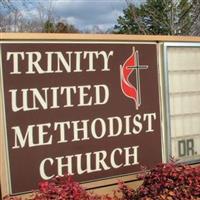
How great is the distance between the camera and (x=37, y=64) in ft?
20.6

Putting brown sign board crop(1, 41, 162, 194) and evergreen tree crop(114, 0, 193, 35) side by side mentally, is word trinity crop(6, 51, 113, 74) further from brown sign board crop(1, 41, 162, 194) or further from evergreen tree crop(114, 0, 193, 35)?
evergreen tree crop(114, 0, 193, 35)

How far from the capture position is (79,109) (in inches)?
260

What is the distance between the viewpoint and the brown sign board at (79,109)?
616cm

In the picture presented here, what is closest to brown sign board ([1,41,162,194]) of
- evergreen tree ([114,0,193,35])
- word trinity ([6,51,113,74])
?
word trinity ([6,51,113,74])

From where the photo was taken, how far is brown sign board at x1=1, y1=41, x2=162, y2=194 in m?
6.16

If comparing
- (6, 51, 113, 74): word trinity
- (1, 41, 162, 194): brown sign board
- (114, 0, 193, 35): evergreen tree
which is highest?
(114, 0, 193, 35): evergreen tree

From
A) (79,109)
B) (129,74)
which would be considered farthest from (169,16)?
(79,109)

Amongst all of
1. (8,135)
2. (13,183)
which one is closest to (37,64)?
(8,135)

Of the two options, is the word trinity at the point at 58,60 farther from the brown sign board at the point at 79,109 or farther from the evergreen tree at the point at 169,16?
the evergreen tree at the point at 169,16

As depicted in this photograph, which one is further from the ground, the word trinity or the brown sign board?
the word trinity

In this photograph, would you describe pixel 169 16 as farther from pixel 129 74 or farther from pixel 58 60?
pixel 58 60

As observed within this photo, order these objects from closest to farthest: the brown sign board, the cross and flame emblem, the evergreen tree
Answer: the brown sign board < the cross and flame emblem < the evergreen tree

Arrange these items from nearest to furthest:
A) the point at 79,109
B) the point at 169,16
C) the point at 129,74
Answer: the point at 79,109 < the point at 129,74 < the point at 169,16

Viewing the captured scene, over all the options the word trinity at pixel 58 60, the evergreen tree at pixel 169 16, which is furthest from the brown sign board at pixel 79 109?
the evergreen tree at pixel 169 16
